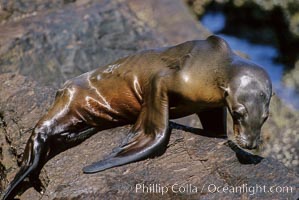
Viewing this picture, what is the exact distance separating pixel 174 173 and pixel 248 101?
0.60 m

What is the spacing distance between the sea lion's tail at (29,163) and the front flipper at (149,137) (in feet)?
1.22

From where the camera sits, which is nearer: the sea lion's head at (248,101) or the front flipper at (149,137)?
the sea lion's head at (248,101)

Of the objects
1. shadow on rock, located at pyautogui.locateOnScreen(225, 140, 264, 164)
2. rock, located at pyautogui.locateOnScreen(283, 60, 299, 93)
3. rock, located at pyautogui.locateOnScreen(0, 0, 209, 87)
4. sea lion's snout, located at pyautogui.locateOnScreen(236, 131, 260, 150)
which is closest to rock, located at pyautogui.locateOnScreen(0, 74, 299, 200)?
shadow on rock, located at pyautogui.locateOnScreen(225, 140, 264, 164)

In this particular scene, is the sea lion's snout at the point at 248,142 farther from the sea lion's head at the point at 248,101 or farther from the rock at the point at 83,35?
the rock at the point at 83,35

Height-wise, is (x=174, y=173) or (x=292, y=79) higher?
(x=174, y=173)

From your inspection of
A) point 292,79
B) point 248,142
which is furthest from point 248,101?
point 292,79

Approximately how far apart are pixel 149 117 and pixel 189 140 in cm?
35

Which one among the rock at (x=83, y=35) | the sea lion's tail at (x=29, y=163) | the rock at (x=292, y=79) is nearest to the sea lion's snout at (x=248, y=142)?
the sea lion's tail at (x=29, y=163)

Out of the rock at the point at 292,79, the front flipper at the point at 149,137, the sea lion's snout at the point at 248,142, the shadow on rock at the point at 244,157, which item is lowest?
the rock at the point at 292,79

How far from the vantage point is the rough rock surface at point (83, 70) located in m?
3.54

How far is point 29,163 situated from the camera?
3863 mm

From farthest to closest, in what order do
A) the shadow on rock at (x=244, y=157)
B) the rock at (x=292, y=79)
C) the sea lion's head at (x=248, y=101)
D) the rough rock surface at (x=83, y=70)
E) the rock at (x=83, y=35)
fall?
the rock at (x=292, y=79)
the rock at (x=83, y=35)
the shadow on rock at (x=244, y=157)
the rough rock surface at (x=83, y=70)
the sea lion's head at (x=248, y=101)

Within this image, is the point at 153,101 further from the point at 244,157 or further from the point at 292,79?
the point at 292,79

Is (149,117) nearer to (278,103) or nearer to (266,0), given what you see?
(278,103)
